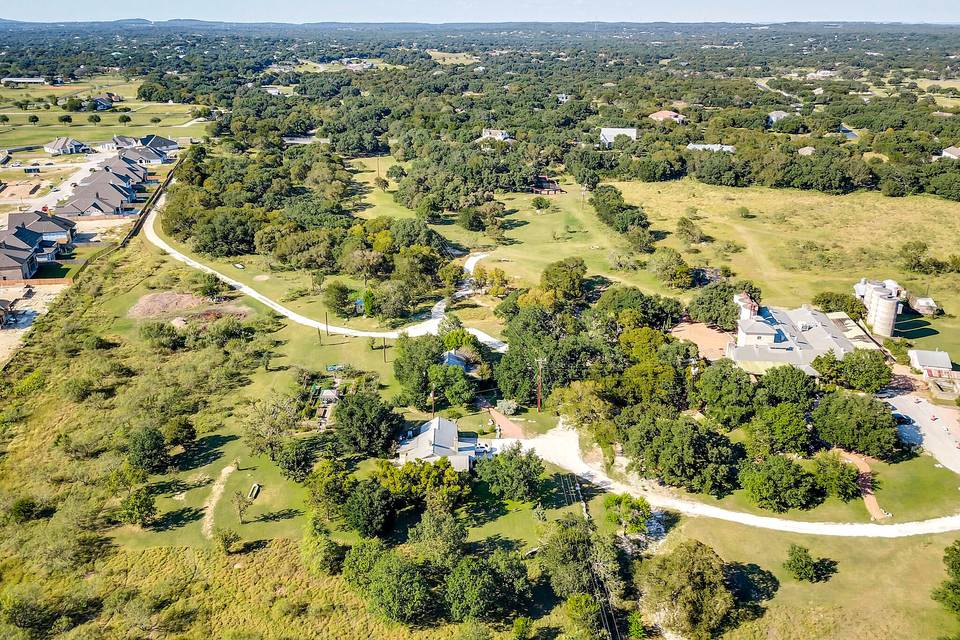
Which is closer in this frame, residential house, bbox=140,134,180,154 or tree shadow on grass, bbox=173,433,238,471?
tree shadow on grass, bbox=173,433,238,471

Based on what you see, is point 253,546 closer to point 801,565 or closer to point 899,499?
point 801,565

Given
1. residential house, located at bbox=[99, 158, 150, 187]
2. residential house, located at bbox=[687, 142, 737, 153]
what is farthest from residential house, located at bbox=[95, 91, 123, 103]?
residential house, located at bbox=[687, 142, 737, 153]

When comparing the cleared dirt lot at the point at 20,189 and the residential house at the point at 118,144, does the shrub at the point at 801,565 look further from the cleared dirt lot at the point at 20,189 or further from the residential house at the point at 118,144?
the residential house at the point at 118,144

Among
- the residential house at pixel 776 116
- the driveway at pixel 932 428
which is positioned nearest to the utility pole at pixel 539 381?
the driveway at pixel 932 428

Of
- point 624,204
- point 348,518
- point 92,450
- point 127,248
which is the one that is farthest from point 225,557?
point 624,204

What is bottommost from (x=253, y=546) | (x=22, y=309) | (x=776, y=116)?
(x=253, y=546)

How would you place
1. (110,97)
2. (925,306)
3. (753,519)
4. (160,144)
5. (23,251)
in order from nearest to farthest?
(753,519), (925,306), (23,251), (160,144), (110,97)

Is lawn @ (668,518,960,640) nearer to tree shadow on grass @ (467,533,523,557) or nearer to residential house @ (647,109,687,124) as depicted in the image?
tree shadow on grass @ (467,533,523,557)

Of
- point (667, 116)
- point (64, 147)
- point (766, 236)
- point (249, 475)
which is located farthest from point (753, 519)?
point (64, 147)
